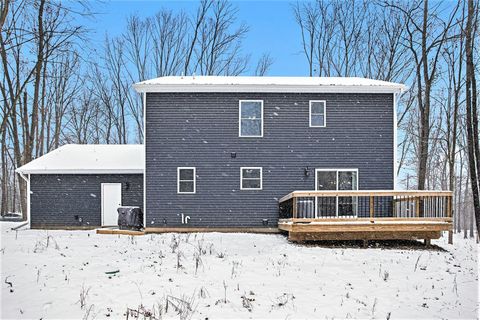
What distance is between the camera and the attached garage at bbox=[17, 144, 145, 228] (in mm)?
18344

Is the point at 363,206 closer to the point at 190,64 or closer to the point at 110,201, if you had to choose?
the point at 110,201

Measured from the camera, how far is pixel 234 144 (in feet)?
53.3

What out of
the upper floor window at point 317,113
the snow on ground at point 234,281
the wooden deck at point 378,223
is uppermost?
the upper floor window at point 317,113

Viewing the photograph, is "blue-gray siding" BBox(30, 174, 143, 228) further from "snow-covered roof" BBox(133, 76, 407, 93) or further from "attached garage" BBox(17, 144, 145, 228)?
"snow-covered roof" BBox(133, 76, 407, 93)

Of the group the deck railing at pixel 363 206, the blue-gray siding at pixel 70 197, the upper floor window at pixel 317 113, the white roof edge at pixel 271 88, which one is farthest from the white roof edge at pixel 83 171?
the upper floor window at pixel 317 113

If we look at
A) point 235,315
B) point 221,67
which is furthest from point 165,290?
point 221,67

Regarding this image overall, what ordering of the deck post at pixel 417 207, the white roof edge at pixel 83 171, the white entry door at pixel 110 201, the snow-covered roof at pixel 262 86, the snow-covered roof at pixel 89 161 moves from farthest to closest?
the white entry door at pixel 110 201, the snow-covered roof at pixel 89 161, the white roof edge at pixel 83 171, the snow-covered roof at pixel 262 86, the deck post at pixel 417 207

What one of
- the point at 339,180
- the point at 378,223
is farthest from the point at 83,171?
the point at 378,223

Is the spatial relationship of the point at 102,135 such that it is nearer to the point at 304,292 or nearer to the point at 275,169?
the point at 275,169

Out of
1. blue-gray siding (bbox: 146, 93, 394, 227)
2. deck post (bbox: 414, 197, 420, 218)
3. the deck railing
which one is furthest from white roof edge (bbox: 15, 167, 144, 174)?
deck post (bbox: 414, 197, 420, 218)

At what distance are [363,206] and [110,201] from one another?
9597 mm

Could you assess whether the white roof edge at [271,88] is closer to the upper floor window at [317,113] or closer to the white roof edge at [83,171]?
the upper floor window at [317,113]

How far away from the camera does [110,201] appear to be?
18562 millimetres

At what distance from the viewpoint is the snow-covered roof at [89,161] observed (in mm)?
18406
